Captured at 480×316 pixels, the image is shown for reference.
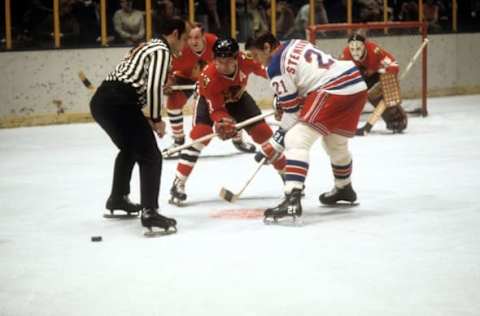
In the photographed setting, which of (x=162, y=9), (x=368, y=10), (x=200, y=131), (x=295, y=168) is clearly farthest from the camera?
(x=368, y=10)

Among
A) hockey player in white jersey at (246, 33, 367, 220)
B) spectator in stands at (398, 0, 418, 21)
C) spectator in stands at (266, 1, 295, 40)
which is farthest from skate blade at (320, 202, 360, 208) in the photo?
spectator in stands at (398, 0, 418, 21)

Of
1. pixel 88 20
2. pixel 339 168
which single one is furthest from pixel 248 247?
pixel 88 20

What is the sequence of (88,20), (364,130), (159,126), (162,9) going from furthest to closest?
1. (162,9)
2. (88,20)
3. (364,130)
4. (159,126)

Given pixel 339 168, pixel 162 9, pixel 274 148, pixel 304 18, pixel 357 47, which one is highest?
pixel 162 9

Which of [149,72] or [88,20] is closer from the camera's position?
[149,72]

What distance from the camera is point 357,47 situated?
9258 millimetres

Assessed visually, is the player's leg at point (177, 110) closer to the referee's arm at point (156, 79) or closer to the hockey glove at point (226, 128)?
the hockey glove at point (226, 128)

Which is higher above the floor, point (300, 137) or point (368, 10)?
point (368, 10)

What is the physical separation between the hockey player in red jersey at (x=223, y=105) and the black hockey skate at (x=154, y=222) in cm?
93

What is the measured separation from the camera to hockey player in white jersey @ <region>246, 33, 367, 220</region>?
17.4ft

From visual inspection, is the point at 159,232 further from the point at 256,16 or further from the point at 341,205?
the point at 256,16

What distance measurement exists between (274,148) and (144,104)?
35.8 inches

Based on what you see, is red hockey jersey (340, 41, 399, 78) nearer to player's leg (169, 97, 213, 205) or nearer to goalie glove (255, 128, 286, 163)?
player's leg (169, 97, 213, 205)

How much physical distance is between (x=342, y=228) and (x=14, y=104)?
20.6 feet
